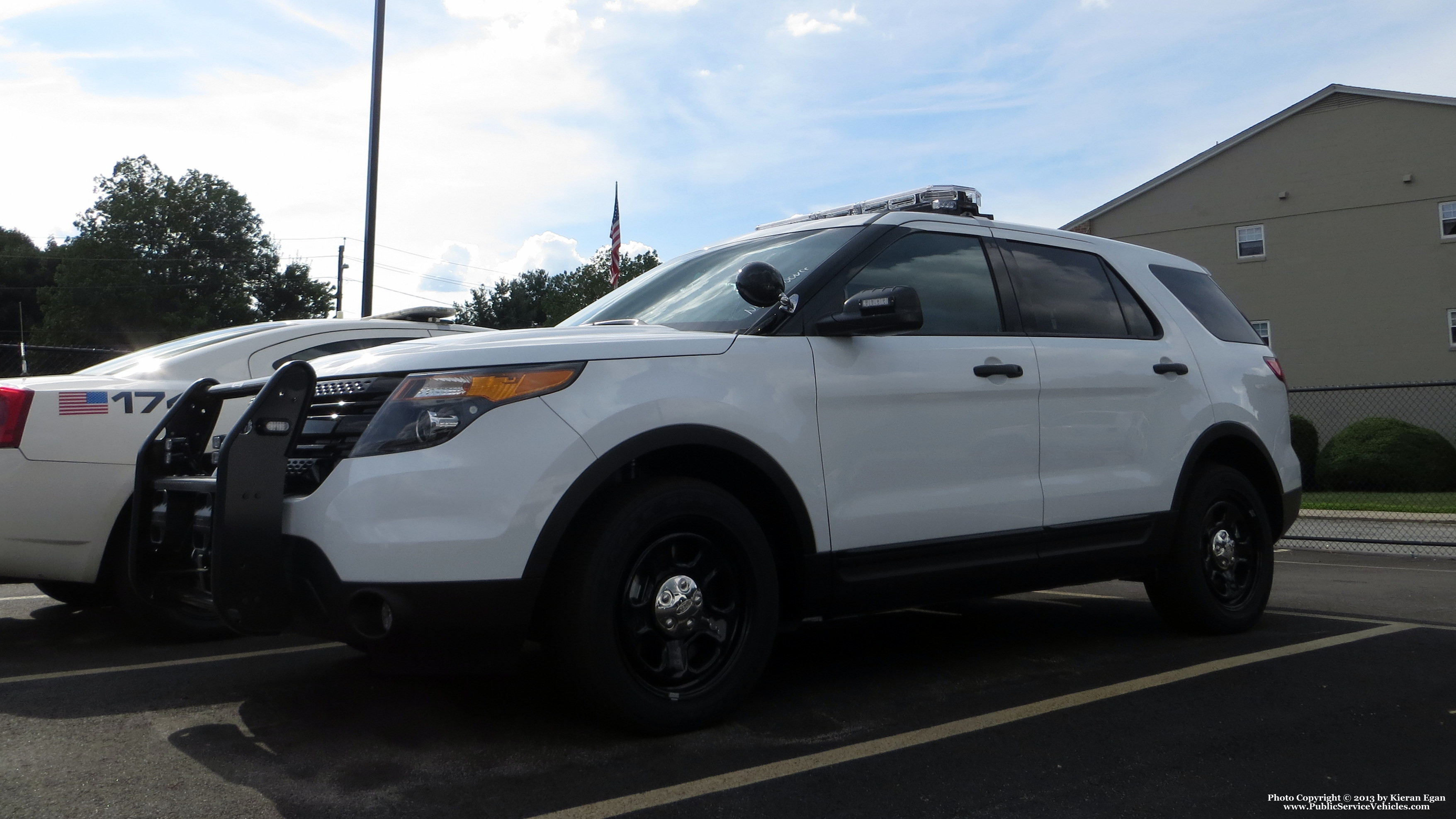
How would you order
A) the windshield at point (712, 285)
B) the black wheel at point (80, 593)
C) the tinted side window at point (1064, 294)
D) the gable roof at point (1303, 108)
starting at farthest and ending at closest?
the gable roof at point (1303, 108)
the black wheel at point (80, 593)
the tinted side window at point (1064, 294)
the windshield at point (712, 285)

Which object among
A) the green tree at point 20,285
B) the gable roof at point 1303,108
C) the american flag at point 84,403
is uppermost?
the green tree at point 20,285

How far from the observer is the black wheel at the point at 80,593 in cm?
579

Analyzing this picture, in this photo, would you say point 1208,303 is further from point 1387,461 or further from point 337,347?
point 1387,461

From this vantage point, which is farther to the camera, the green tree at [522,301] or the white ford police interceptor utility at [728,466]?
the green tree at [522,301]

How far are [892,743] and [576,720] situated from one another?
1083 mm

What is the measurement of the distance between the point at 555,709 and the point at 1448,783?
9.29ft

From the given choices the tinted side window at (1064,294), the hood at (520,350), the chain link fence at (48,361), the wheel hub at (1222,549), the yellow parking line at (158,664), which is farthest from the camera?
the chain link fence at (48,361)

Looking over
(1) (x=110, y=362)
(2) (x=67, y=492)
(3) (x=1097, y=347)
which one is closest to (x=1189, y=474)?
(3) (x=1097, y=347)

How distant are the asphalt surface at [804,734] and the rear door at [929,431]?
558mm

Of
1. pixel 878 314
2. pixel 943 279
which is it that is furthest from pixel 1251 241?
pixel 878 314

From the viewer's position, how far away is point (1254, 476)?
606 centimetres

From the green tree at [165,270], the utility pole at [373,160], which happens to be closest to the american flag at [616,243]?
the utility pole at [373,160]

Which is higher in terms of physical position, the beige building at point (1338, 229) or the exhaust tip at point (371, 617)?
the beige building at point (1338, 229)

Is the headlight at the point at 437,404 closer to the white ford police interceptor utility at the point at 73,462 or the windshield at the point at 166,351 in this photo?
the white ford police interceptor utility at the point at 73,462
